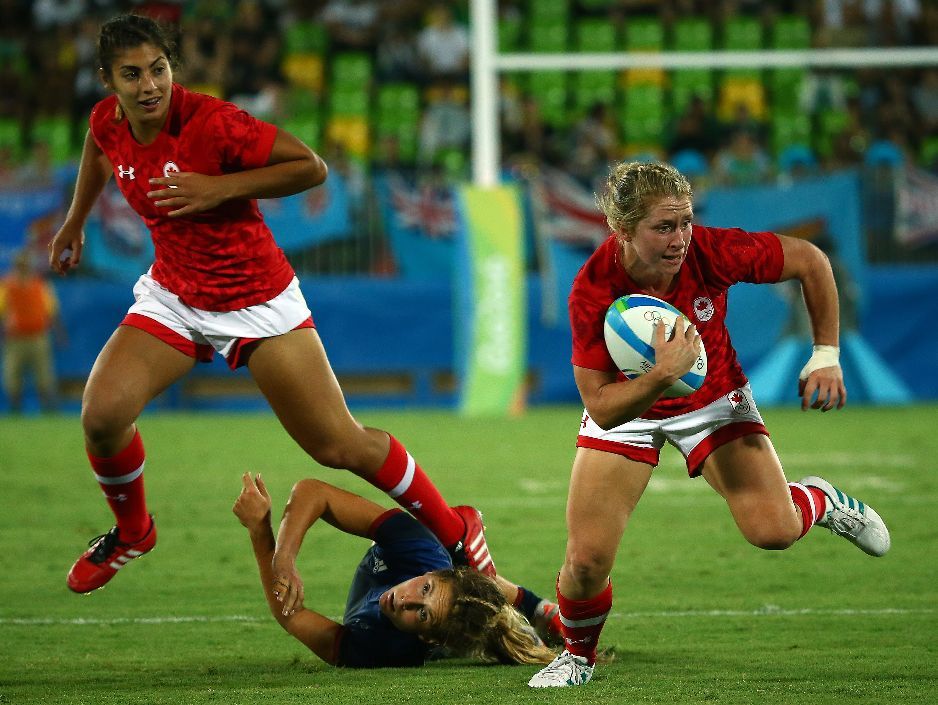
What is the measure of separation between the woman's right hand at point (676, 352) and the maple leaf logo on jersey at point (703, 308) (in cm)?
46

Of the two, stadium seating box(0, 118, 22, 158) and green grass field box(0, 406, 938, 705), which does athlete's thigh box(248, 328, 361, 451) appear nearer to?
green grass field box(0, 406, 938, 705)

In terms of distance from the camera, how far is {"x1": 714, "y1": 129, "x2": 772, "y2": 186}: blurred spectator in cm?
1498

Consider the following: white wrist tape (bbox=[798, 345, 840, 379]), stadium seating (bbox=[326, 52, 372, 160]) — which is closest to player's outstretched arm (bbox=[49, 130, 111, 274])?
white wrist tape (bbox=[798, 345, 840, 379])

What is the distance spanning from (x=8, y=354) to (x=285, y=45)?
20.8ft

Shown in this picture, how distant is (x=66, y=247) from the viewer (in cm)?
588

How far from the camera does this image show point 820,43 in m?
17.6

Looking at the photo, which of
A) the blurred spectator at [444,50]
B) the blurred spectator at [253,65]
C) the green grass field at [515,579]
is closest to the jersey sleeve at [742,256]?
the green grass field at [515,579]

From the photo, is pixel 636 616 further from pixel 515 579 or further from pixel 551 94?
pixel 551 94

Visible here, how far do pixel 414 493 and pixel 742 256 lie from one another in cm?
155

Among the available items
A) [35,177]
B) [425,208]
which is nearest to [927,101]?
[425,208]

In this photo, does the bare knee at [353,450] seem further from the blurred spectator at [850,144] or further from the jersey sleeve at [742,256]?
the blurred spectator at [850,144]

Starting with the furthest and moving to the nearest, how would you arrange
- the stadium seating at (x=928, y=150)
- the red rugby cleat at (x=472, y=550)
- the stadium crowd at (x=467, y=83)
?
the stadium crowd at (x=467, y=83) < the stadium seating at (x=928, y=150) < the red rugby cleat at (x=472, y=550)

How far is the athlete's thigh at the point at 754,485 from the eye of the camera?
4.93m

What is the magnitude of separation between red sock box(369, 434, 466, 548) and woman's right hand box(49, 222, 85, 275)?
1.53 meters
